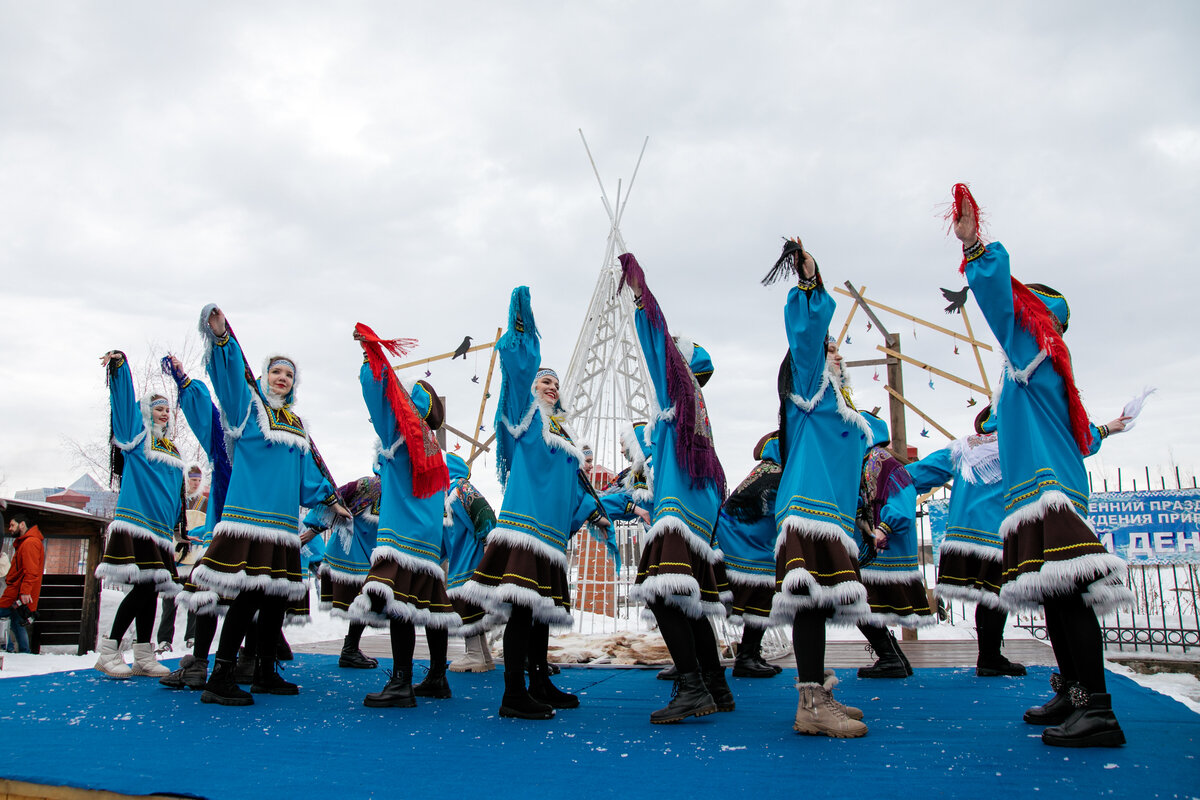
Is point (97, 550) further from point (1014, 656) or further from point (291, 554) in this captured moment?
point (1014, 656)

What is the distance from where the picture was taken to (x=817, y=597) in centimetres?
299

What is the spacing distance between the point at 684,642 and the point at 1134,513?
260 inches

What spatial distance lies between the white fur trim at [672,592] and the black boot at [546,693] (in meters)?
0.82

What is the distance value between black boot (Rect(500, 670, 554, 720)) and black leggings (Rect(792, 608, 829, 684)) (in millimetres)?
1173

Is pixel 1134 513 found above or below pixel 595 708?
above

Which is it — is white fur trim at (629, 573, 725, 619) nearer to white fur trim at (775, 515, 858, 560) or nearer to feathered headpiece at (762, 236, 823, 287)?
white fur trim at (775, 515, 858, 560)

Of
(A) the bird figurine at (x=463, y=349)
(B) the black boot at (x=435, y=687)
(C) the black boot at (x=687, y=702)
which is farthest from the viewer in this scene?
(A) the bird figurine at (x=463, y=349)

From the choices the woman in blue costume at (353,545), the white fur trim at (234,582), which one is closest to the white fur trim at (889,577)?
the woman in blue costume at (353,545)

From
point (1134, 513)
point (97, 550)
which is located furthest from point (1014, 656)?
point (97, 550)

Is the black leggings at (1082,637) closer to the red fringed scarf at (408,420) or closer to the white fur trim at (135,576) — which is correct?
the red fringed scarf at (408,420)

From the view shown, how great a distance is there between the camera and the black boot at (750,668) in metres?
5.03

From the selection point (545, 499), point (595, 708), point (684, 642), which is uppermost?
point (545, 499)

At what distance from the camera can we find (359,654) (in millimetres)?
5840

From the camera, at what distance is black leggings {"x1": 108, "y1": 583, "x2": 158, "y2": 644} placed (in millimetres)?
4961
